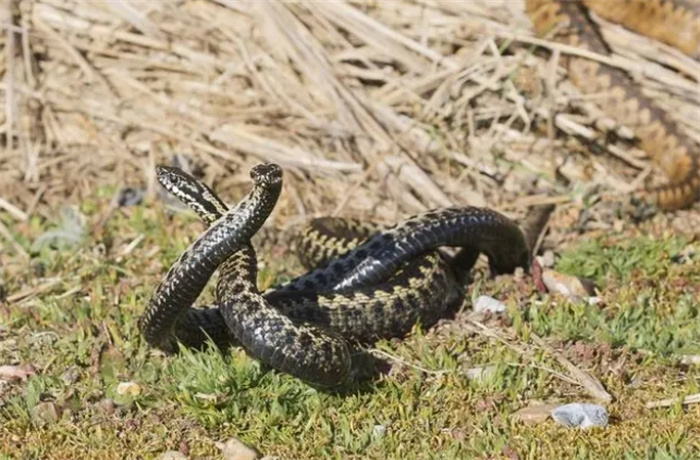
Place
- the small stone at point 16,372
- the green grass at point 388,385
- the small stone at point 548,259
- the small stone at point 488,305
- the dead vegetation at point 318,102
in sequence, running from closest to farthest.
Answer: the green grass at point 388,385 < the small stone at point 16,372 < the small stone at point 488,305 < the small stone at point 548,259 < the dead vegetation at point 318,102

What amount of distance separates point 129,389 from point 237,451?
920mm

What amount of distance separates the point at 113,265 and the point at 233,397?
2.23 metres

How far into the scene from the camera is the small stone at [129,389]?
264 inches

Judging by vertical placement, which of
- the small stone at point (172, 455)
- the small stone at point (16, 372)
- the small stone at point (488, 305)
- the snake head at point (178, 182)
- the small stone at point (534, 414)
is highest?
the snake head at point (178, 182)

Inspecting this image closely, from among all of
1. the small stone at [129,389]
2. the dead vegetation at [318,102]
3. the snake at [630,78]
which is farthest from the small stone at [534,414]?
the snake at [630,78]

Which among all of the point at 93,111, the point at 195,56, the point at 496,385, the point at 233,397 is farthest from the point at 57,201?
the point at 496,385

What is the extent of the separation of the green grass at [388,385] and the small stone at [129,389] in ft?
0.16

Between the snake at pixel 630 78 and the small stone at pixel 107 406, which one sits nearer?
the small stone at pixel 107 406

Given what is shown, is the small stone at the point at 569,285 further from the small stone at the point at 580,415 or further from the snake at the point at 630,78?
the snake at the point at 630,78

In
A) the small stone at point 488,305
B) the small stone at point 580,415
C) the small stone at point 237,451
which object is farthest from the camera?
the small stone at point 488,305

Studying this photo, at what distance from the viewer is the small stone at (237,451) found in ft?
19.9

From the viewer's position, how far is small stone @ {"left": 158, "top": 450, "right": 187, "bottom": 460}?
20.1 ft

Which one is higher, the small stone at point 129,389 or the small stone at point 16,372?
the small stone at point 129,389

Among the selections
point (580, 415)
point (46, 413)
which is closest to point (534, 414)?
point (580, 415)
